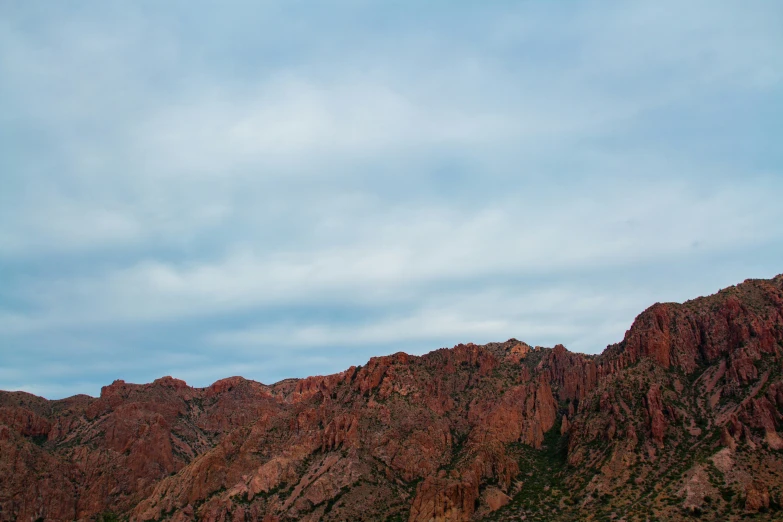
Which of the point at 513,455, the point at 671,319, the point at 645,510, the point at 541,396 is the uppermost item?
the point at 671,319

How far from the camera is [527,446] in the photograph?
169m

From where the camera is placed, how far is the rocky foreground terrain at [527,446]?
130 m

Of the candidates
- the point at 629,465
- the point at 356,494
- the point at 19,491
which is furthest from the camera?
the point at 19,491

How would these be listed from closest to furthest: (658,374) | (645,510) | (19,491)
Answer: (645,510) → (658,374) → (19,491)

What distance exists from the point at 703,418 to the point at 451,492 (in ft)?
195

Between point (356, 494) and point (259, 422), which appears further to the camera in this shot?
point (259, 422)

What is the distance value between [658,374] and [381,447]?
236 ft

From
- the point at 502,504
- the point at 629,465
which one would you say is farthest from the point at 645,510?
the point at 502,504

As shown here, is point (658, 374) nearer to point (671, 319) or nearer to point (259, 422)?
point (671, 319)

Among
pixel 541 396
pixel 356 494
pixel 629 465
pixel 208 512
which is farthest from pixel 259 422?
pixel 629 465

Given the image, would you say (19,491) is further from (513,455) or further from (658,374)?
(658,374)

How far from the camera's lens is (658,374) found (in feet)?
534

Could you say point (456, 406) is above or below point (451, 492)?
above

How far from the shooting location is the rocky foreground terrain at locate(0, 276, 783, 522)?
13050cm
